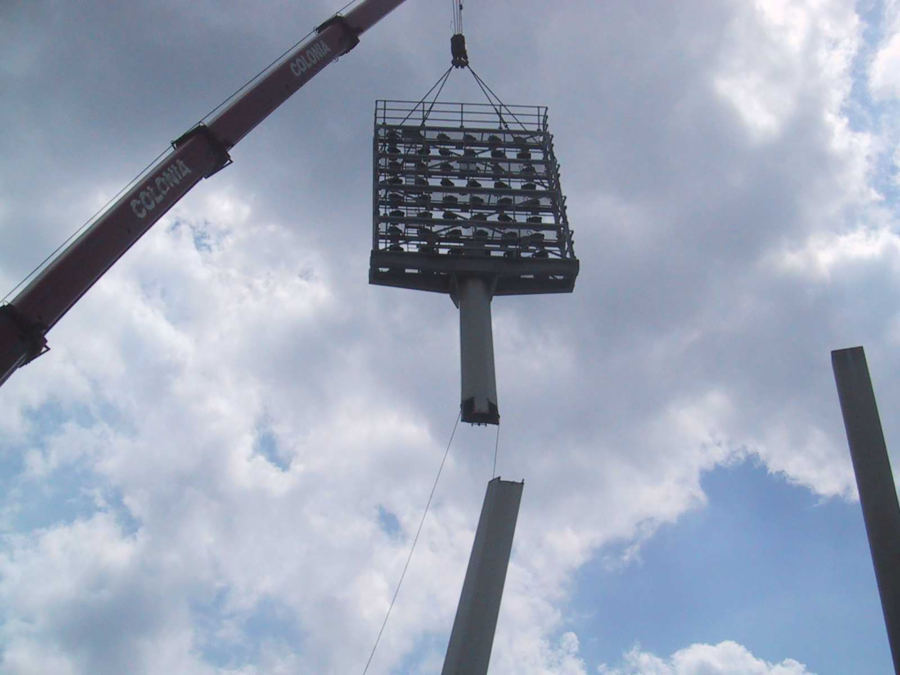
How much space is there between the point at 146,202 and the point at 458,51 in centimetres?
1634

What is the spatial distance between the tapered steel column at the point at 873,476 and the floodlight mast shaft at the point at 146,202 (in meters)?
11.7

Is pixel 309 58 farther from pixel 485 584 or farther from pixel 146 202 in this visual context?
pixel 485 584

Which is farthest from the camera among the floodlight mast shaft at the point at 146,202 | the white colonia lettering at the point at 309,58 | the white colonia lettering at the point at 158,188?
the white colonia lettering at the point at 309,58

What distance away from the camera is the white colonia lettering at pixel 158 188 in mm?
14562

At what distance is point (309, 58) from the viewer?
20.2 m

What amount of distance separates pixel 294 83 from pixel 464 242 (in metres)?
6.11

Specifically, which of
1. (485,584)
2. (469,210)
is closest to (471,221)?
(469,210)

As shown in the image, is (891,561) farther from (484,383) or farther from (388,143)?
(388,143)

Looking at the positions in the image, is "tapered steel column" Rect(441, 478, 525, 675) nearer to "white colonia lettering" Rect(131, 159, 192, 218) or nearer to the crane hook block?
"white colonia lettering" Rect(131, 159, 192, 218)

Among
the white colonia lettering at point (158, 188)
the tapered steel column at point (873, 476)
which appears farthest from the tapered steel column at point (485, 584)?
the white colonia lettering at point (158, 188)

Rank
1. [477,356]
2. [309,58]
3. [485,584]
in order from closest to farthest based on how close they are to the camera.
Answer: [485,584] < [477,356] < [309,58]

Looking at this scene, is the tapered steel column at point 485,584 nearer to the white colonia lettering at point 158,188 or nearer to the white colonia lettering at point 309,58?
the white colonia lettering at point 158,188

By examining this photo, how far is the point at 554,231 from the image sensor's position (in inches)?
871

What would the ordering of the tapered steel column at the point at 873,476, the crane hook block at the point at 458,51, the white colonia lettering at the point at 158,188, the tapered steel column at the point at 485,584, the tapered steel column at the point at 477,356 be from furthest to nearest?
the crane hook block at the point at 458,51, the tapered steel column at the point at 477,356, the tapered steel column at the point at 485,584, the white colonia lettering at the point at 158,188, the tapered steel column at the point at 873,476
